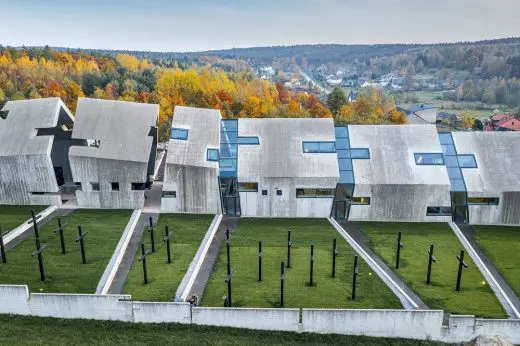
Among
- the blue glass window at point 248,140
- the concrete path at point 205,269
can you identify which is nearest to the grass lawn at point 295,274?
the concrete path at point 205,269

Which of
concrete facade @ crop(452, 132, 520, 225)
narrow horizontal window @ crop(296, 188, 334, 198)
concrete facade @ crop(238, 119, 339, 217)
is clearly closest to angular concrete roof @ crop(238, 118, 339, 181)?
concrete facade @ crop(238, 119, 339, 217)

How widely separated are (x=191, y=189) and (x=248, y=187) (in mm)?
4373

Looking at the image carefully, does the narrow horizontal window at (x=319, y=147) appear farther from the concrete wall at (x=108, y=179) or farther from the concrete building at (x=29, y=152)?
the concrete building at (x=29, y=152)

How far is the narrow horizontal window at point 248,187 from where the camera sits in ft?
101

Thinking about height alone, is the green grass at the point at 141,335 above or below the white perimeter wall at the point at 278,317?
below

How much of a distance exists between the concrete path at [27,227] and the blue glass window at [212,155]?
11.4 meters

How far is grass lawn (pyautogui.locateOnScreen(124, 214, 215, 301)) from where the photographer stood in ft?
71.1

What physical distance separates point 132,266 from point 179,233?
15.8 feet

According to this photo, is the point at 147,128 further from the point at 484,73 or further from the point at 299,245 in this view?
the point at 484,73

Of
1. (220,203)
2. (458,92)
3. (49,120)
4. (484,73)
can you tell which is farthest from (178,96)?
(484,73)

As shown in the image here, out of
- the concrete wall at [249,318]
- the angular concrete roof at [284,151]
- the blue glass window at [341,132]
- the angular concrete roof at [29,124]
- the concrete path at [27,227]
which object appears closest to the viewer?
the concrete wall at [249,318]

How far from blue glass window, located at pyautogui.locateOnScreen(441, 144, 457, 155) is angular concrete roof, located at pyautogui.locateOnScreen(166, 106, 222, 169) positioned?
59.5 ft

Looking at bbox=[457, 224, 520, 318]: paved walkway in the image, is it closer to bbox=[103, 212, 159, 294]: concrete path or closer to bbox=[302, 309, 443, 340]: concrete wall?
bbox=[302, 309, 443, 340]: concrete wall

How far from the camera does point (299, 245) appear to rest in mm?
27109
